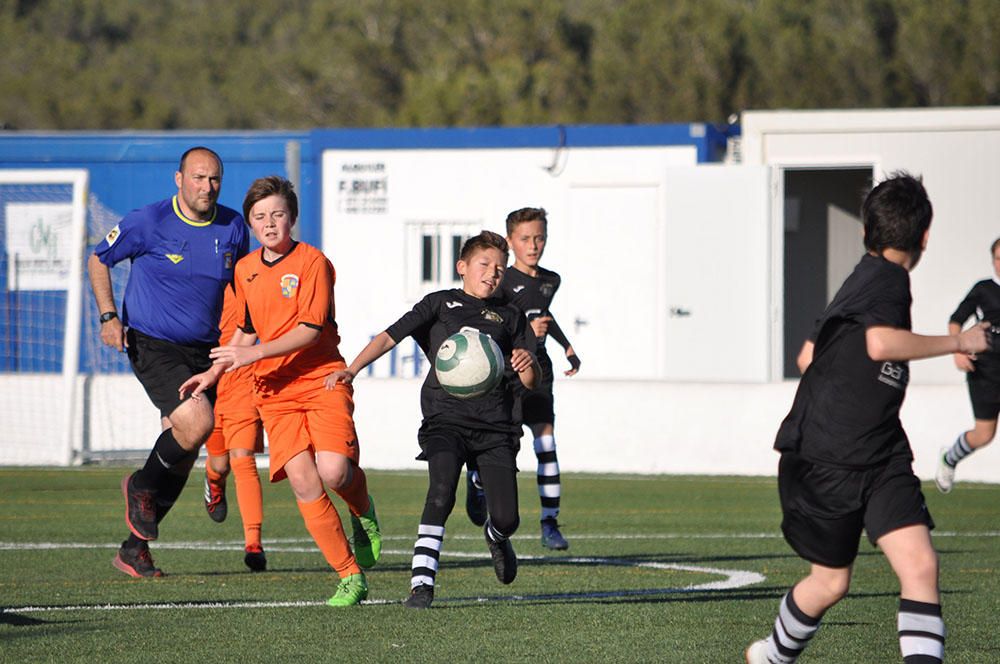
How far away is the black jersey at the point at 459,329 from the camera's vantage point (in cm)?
798

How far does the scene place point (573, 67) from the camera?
42031 mm

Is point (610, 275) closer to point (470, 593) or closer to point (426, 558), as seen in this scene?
point (470, 593)

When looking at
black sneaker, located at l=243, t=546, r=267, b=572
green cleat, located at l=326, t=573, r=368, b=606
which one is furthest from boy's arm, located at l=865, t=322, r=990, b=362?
black sneaker, located at l=243, t=546, r=267, b=572

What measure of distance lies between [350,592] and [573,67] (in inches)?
1386

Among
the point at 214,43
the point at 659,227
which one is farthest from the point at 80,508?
the point at 214,43

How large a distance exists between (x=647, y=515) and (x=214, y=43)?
59763 millimetres

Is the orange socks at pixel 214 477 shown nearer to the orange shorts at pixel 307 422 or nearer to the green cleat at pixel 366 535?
the green cleat at pixel 366 535

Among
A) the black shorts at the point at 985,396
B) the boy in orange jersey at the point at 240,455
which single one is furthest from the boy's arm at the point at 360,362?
the black shorts at the point at 985,396

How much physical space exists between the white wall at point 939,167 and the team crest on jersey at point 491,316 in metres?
14.9

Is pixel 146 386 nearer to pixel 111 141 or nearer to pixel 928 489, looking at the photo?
pixel 928 489

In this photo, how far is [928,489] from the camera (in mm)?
15219

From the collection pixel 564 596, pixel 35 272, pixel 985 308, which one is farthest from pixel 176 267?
pixel 35 272

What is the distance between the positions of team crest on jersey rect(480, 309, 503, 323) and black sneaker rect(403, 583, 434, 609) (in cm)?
136

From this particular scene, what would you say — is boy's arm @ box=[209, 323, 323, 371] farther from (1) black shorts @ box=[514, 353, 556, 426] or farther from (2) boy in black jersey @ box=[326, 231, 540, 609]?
(1) black shorts @ box=[514, 353, 556, 426]
